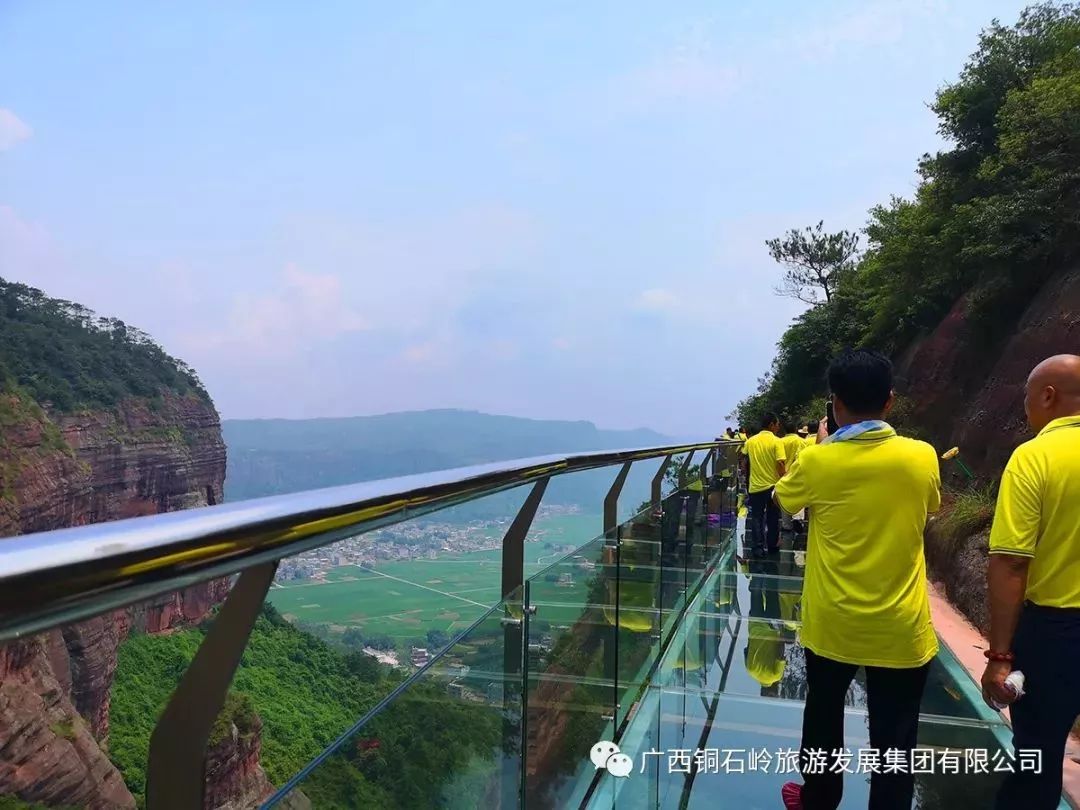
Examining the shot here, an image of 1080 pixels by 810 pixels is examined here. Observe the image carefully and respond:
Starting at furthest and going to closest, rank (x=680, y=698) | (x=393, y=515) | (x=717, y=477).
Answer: (x=717, y=477)
(x=680, y=698)
(x=393, y=515)

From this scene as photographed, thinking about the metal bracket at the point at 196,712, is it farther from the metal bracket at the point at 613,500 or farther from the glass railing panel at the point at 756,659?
the metal bracket at the point at 613,500

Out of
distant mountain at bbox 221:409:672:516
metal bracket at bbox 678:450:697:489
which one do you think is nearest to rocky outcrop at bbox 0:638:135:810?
metal bracket at bbox 678:450:697:489

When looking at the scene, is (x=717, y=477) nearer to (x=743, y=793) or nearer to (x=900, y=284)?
(x=743, y=793)

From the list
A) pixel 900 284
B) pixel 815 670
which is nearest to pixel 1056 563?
pixel 815 670

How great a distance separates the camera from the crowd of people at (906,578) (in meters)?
2.27

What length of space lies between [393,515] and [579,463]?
5.03 feet

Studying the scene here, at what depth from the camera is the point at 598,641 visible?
2.75 metres

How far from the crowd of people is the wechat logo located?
56 centimetres

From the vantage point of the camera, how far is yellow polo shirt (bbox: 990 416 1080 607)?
226cm

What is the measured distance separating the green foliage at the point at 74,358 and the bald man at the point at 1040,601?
166 ft

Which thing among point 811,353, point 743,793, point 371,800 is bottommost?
point 743,793


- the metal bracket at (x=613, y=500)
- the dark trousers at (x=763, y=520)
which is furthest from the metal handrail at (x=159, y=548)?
the dark trousers at (x=763, y=520)

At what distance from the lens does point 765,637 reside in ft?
17.0

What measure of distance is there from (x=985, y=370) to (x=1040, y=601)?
49.9 feet
